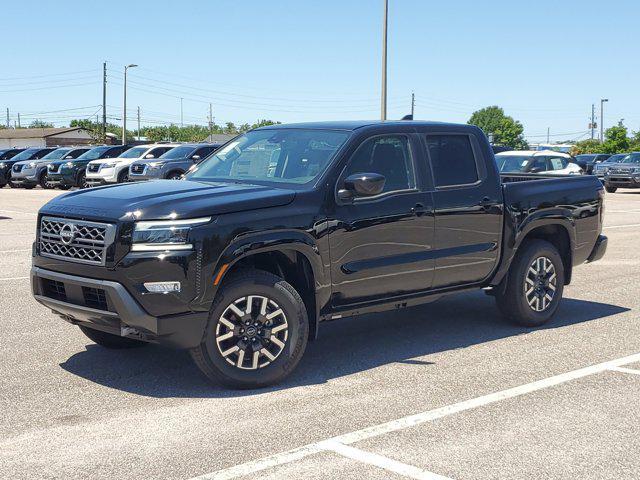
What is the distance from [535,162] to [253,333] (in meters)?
19.9

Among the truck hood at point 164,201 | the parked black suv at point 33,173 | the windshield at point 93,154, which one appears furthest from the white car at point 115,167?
the truck hood at point 164,201

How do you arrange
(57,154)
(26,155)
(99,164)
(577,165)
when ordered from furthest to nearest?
(26,155) < (57,154) < (99,164) < (577,165)

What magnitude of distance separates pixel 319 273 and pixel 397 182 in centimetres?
109

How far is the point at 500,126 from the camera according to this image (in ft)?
570

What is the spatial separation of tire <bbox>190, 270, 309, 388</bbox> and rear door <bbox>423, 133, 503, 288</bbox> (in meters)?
1.53

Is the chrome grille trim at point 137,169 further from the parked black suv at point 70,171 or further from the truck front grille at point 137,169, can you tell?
the parked black suv at point 70,171

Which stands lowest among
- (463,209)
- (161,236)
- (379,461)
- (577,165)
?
(379,461)

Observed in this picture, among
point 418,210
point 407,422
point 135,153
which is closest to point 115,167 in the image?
point 135,153

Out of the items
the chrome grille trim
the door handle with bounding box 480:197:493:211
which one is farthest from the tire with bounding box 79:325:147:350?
the chrome grille trim

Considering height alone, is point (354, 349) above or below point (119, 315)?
below

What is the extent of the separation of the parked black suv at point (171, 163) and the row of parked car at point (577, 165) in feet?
28.8

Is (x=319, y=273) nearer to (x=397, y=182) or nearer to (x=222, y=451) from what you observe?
(x=397, y=182)

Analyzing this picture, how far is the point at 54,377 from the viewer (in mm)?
6094

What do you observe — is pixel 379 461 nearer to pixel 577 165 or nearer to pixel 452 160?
pixel 452 160
